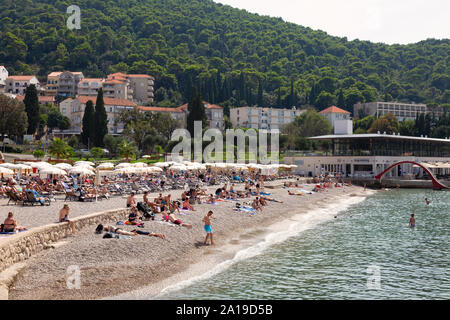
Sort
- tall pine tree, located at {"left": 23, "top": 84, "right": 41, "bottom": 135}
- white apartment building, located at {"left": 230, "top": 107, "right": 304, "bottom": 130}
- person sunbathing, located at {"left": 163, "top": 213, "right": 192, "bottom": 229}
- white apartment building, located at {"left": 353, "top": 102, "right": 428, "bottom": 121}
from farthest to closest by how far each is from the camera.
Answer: white apartment building, located at {"left": 353, "top": 102, "right": 428, "bottom": 121} → white apartment building, located at {"left": 230, "top": 107, "right": 304, "bottom": 130} → tall pine tree, located at {"left": 23, "top": 84, "right": 41, "bottom": 135} → person sunbathing, located at {"left": 163, "top": 213, "right": 192, "bottom": 229}

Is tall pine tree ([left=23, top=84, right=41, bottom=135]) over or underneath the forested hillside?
underneath

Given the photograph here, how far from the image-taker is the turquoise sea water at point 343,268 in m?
13.1

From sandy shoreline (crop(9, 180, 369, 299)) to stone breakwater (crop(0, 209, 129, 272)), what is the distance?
30 centimetres

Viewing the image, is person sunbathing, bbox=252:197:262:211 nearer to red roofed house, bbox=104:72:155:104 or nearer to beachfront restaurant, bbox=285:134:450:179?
beachfront restaurant, bbox=285:134:450:179

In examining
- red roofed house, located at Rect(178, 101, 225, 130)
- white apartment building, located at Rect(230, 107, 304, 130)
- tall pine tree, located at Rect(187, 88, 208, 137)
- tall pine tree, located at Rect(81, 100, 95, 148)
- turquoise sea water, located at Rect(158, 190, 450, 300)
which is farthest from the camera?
white apartment building, located at Rect(230, 107, 304, 130)

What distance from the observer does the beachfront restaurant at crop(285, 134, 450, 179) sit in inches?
2388

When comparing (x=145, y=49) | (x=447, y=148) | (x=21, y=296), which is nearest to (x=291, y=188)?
(x=21, y=296)

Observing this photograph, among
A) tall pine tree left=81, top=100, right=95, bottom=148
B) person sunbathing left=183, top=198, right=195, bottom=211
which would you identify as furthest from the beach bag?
tall pine tree left=81, top=100, right=95, bottom=148

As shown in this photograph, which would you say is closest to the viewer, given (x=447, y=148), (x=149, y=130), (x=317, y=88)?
(x=447, y=148)

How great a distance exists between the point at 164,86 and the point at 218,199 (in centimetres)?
12714

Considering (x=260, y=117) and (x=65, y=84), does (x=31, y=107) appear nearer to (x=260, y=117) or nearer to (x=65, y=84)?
(x=65, y=84)

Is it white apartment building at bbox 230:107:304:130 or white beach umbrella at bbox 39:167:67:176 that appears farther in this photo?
white apartment building at bbox 230:107:304:130
